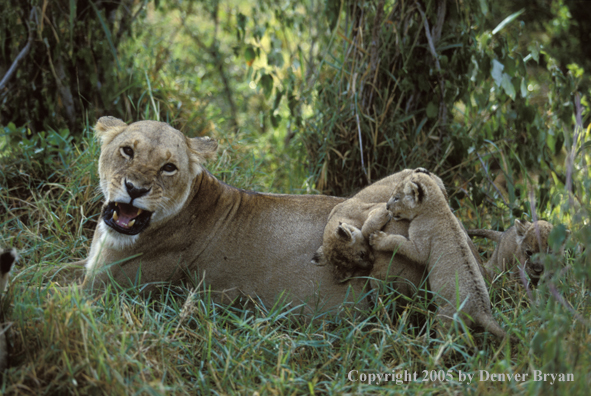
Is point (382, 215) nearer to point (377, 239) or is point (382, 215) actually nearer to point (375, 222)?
point (375, 222)

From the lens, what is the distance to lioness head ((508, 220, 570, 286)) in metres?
3.73

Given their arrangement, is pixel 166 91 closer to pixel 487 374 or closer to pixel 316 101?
pixel 316 101

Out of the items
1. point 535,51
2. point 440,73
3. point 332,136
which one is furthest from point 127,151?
point 535,51

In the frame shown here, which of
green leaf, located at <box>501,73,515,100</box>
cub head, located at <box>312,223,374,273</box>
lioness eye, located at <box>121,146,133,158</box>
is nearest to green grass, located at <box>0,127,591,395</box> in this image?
cub head, located at <box>312,223,374,273</box>

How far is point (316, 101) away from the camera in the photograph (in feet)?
17.5

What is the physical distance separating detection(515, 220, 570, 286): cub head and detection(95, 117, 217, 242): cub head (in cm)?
225

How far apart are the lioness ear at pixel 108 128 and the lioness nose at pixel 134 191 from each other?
64 cm

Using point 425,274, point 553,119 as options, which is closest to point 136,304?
point 425,274

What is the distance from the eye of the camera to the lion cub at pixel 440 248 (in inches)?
116

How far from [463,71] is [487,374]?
3047 mm

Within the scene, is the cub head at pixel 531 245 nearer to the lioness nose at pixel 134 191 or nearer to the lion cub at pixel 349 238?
the lion cub at pixel 349 238

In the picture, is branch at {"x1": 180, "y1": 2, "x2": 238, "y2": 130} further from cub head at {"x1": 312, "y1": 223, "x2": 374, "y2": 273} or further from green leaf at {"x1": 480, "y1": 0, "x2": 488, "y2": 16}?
cub head at {"x1": 312, "y1": 223, "x2": 374, "y2": 273}

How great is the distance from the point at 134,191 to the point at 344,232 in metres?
1.22

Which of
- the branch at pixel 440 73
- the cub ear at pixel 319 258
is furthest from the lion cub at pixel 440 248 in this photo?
the branch at pixel 440 73
